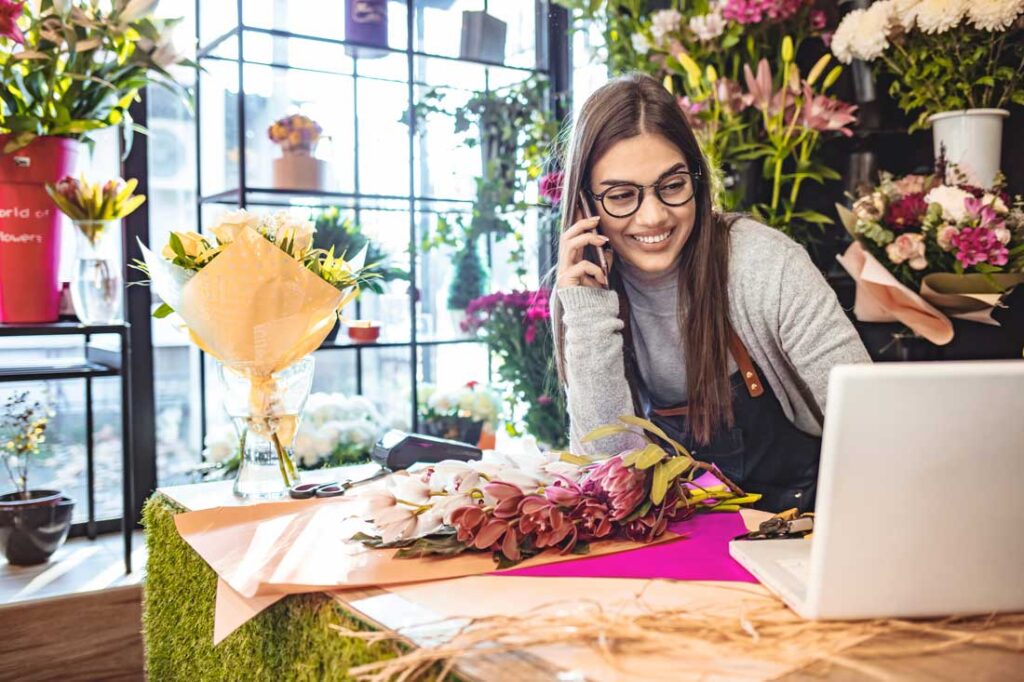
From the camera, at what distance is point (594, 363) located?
172 cm

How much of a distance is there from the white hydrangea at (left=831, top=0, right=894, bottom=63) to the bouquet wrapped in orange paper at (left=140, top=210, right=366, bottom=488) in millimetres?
1473

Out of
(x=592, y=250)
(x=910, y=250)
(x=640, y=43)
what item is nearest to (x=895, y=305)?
(x=910, y=250)

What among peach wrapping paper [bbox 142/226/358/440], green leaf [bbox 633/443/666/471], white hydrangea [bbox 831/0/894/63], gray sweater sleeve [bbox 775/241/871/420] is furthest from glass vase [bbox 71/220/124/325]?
white hydrangea [bbox 831/0/894/63]

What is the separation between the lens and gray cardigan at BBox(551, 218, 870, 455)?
1.62m

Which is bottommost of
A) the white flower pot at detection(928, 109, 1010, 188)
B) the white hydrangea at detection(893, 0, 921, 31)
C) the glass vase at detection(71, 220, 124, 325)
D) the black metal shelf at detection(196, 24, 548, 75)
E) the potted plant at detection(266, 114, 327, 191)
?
the glass vase at detection(71, 220, 124, 325)

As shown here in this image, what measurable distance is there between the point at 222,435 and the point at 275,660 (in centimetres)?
194

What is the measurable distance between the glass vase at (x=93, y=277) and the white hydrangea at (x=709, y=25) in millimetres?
1681

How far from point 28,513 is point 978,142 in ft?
7.86

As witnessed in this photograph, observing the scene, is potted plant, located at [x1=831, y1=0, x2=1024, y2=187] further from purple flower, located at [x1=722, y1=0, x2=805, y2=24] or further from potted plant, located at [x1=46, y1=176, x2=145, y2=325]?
potted plant, located at [x1=46, y1=176, x2=145, y2=325]

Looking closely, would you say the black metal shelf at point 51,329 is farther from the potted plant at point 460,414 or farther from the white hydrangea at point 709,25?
the white hydrangea at point 709,25

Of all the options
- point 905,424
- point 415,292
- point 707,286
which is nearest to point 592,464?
point 905,424

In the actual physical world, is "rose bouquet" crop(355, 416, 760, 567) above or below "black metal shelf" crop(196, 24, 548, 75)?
below

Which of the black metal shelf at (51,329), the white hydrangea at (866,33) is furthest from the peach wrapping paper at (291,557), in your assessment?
the white hydrangea at (866,33)

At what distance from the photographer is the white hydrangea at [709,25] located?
262 centimetres
